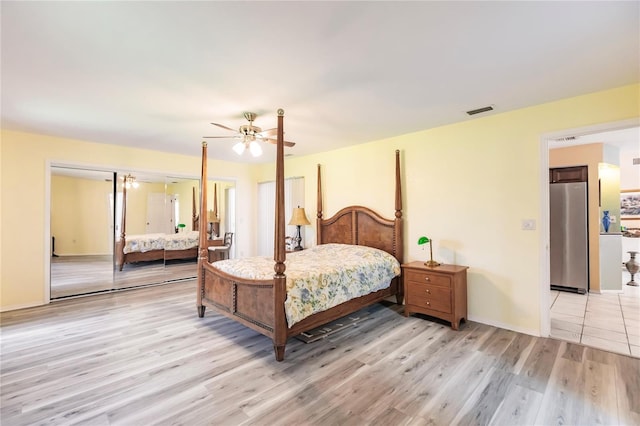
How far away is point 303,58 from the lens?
216 centimetres

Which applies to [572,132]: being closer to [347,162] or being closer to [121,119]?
[347,162]

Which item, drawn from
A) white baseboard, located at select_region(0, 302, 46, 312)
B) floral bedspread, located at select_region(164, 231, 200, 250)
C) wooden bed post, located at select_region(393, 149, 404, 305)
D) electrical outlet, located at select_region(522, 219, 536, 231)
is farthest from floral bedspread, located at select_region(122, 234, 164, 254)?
electrical outlet, located at select_region(522, 219, 536, 231)

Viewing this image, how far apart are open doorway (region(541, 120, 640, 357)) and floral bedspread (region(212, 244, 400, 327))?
1.80 metres

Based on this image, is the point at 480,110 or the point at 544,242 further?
the point at 480,110

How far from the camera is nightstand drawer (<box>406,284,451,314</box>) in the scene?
3.35 meters

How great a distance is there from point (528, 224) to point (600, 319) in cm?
167

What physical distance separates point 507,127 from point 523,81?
34.5 inches

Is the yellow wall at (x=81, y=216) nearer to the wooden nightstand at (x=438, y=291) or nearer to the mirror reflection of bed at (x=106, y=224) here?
the mirror reflection of bed at (x=106, y=224)

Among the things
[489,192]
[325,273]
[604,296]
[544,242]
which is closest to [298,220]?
[325,273]

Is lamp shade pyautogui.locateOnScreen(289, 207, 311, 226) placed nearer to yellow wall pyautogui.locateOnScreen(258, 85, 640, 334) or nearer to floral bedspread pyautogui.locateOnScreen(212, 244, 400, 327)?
floral bedspread pyautogui.locateOnScreen(212, 244, 400, 327)

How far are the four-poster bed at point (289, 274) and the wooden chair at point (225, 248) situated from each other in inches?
92.5

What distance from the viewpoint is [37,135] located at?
4172 mm

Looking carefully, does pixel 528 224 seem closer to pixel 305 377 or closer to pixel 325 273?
pixel 325 273

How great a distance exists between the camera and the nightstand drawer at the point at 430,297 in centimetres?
335
